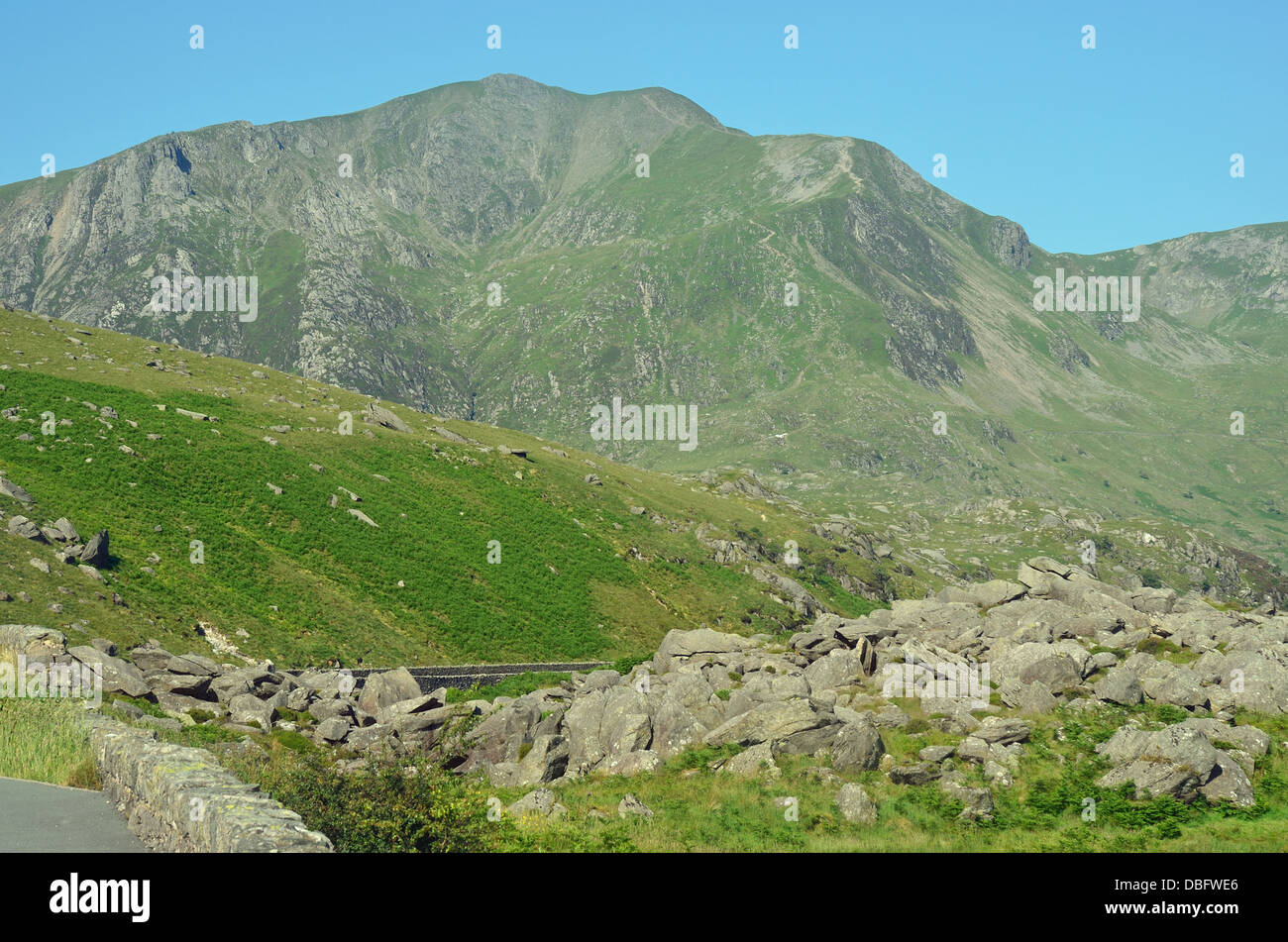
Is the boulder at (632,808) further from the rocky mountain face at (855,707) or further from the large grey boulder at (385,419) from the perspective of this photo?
the large grey boulder at (385,419)

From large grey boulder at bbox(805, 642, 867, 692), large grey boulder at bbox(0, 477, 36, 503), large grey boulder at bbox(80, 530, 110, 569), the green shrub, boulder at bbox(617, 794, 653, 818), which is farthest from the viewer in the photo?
large grey boulder at bbox(0, 477, 36, 503)

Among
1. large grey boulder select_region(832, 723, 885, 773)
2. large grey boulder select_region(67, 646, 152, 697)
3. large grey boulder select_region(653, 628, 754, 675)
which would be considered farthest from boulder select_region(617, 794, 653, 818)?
large grey boulder select_region(653, 628, 754, 675)

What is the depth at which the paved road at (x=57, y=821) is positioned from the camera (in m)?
15.4

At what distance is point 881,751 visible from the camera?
37531 millimetres

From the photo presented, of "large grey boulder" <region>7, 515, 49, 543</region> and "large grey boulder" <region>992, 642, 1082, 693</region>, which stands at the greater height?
"large grey boulder" <region>7, 515, 49, 543</region>

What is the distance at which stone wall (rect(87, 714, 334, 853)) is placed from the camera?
14.3 m

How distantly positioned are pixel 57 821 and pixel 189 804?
11.1ft

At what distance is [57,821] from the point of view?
54.8ft

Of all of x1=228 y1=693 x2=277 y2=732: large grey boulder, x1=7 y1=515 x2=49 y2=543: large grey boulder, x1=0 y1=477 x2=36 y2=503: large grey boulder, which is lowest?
x1=228 y1=693 x2=277 y2=732: large grey boulder

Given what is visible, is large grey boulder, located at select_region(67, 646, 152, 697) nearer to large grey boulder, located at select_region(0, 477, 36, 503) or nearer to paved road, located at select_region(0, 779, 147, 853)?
paved road, located at select_region(0, 779, 147, 853)

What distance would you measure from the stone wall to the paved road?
36 cm

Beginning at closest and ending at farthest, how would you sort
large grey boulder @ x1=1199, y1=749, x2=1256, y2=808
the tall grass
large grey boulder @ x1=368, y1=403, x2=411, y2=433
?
the tall grass
large grey boulder @ x1=1199, y1=749, x2=1256, y2=808
large grey boulder @ x1=368, y1=403, x2=411, y2=433
